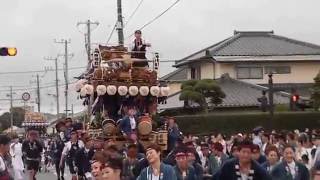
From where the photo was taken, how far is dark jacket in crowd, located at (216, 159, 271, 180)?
8.23m

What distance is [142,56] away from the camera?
18672 mm

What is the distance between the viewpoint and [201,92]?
40.9m

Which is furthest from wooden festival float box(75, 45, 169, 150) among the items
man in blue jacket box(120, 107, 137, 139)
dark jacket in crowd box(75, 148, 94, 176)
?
dark jacket in crowd box(75, 148, 94, 176)

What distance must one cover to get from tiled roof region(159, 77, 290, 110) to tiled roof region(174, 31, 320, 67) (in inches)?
118

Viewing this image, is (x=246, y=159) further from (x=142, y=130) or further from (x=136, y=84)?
(x=136, y=84)

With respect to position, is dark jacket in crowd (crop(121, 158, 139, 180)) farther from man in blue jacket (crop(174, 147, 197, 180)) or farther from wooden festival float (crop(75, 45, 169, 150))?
wooden festival float (crop(75, 45, 169, 150))

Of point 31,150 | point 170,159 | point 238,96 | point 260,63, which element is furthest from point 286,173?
point 260,63

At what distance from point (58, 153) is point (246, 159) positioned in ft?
51.2

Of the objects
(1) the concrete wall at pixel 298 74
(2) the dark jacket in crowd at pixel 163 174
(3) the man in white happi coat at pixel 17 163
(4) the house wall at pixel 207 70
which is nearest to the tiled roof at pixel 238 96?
(4) the house wall at pixel 207 70

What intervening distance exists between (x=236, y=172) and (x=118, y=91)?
30.2 ft

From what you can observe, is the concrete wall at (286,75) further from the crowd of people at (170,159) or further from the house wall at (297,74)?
the crowd of people at (170,159)

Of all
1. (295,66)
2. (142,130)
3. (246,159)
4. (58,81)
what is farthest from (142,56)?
(58,81)

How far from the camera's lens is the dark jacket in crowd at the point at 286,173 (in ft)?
35.1

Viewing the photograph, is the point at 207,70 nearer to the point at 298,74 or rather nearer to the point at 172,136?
the point at 298,74
